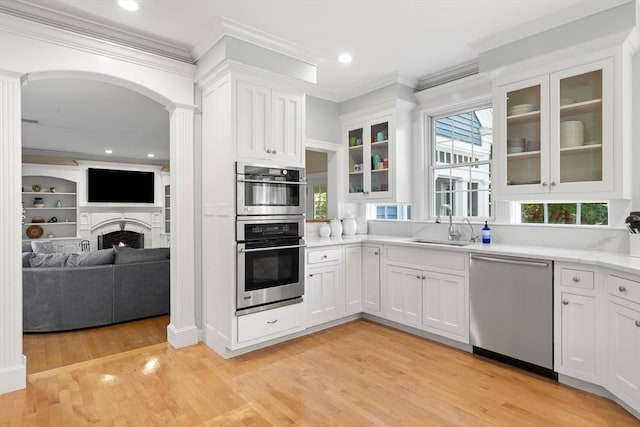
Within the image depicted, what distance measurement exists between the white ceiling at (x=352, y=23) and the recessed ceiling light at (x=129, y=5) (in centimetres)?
5

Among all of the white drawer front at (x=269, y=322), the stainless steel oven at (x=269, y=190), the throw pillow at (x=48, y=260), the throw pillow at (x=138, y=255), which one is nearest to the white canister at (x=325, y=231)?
the stainless steel oven at (x=269, y=190)

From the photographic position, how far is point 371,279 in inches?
156

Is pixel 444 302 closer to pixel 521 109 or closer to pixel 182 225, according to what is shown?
pixel 521 109

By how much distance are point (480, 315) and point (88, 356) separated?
3.44 m

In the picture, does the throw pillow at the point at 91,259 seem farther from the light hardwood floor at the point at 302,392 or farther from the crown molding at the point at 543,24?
the crown molding at the point at 543,24

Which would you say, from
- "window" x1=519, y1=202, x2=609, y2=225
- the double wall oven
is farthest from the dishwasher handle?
the double wall oven

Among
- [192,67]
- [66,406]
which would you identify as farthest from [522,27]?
[66,406]

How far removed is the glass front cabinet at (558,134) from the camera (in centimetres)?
262

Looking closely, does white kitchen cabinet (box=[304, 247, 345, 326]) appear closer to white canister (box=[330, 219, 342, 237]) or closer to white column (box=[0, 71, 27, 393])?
white canister (box=[330, 219, 342, 237])

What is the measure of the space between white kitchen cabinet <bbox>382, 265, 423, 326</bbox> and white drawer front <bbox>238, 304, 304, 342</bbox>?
97 centimetres

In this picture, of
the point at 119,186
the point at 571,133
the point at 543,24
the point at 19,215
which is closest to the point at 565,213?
the point at 571,133

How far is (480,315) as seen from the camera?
3020 millimetres

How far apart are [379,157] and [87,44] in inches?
119

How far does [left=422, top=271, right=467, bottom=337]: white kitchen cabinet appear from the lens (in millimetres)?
3166
